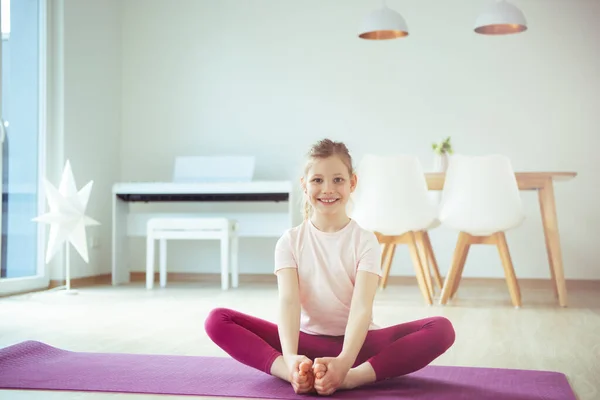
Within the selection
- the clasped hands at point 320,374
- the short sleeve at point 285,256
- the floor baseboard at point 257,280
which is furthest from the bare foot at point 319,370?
the floor baseboard at point 257,280

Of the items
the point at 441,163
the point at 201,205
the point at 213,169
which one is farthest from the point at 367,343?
the point at 201,205

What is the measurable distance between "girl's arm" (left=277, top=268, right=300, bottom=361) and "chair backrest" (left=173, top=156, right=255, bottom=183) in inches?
144

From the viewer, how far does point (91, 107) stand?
5.69 metres

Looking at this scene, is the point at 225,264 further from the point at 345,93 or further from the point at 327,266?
the point at 327,266

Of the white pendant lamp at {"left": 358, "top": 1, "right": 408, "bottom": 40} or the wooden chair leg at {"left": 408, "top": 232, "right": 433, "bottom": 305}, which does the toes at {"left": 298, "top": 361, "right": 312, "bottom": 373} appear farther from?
the white pendant lamp at {"left": 358, "top": 1, "right": 408, "bottom": 40}

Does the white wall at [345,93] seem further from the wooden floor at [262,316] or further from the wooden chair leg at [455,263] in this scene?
the wooden chair leg at [455,263]

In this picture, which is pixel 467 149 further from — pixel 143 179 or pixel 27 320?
→ pixel 27 320

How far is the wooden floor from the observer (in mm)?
2570

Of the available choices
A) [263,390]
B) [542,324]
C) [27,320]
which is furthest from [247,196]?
[263,390]

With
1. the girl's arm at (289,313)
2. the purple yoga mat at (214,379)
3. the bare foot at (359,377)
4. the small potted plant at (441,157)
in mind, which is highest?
the small potted plant at (441,157)

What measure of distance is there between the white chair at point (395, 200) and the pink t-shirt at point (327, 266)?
221 cm

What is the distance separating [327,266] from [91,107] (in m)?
4.06

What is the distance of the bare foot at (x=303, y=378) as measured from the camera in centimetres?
181

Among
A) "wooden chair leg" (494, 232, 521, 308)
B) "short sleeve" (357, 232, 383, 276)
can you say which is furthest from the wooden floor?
"short sleeve" (357, 232, 383, 276)
